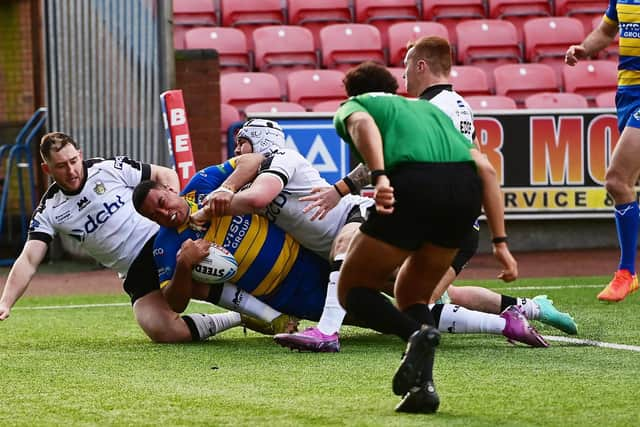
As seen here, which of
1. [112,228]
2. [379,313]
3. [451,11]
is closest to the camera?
[379,313]

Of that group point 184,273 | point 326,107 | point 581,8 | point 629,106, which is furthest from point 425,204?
point 581,8

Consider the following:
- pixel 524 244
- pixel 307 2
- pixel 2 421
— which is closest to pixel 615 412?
pixel 2 421

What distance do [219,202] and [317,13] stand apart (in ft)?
29.3

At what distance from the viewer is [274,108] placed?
40.1ft

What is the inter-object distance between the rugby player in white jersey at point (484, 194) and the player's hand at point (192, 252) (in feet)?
2.42

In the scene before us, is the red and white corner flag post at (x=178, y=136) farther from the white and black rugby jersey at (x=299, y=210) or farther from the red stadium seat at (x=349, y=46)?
the white and black rugby jersey at (x=299, y=210)

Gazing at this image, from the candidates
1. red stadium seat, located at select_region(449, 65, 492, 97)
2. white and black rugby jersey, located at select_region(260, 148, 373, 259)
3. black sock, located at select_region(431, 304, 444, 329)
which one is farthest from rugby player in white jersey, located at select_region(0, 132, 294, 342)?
red stadium seat, located at select_region(449, 65, 492, 97)

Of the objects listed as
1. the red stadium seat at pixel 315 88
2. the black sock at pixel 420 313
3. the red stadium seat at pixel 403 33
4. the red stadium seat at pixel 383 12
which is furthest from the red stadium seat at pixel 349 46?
the black sock at pixel 420 313

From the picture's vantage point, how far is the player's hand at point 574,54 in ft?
24.0

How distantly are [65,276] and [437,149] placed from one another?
812 cm

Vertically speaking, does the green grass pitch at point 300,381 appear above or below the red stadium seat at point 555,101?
below

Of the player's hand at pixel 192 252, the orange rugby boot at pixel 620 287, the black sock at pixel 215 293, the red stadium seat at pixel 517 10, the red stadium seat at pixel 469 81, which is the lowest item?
the orange rugby boot at pixel 620 287

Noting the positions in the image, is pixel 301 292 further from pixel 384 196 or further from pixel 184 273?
pixel 384 196

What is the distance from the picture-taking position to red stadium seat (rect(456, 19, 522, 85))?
13.9 meters
